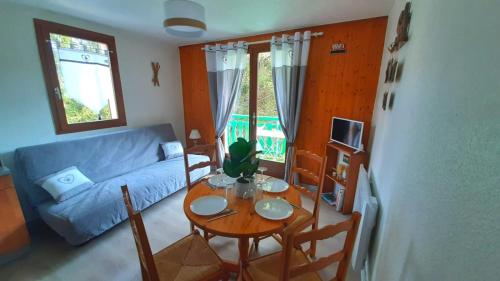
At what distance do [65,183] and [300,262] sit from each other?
7.66ft

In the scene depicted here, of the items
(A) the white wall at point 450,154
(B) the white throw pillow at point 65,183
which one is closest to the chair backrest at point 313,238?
(A) the white wall at point 450,154

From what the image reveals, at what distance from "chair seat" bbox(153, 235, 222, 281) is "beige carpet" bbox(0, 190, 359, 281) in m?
0.58

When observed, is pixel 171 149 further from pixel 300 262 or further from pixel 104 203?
pixel 300 262

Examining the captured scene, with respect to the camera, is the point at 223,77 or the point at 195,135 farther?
the point at 195,135

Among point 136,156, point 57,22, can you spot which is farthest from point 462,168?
point 57,22

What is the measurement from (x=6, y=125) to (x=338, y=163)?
3677 millimetres

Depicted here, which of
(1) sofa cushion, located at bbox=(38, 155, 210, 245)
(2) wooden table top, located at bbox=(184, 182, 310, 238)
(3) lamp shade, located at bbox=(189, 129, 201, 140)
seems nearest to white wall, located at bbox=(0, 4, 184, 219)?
(1) sofa cushion, located at bbox=(38, 155, 210, 245)

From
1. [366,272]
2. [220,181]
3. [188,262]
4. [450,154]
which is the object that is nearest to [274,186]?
[220,181]

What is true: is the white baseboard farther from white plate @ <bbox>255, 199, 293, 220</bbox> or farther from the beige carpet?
white plate @ <bbox>255, 199, 293, 220</bbox>

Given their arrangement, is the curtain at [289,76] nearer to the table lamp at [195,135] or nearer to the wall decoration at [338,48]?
the wall decoration at [338,48]

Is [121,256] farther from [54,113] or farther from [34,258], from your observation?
[54,113]

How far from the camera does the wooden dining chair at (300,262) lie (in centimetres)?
81

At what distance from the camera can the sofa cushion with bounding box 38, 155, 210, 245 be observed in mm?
1743

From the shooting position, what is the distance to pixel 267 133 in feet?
11.1
